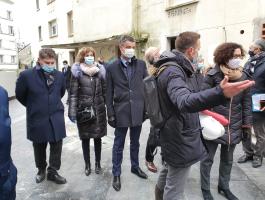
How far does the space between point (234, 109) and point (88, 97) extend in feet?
6.39

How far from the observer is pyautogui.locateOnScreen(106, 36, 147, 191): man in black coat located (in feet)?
13.6

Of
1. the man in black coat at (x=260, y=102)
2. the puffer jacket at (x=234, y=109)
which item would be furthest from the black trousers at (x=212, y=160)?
the man in black coat at (x=260, y=102)

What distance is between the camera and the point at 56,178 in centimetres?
436

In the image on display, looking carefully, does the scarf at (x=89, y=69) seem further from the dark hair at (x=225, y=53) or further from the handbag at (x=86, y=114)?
the dark hair at (x=225, y=53)

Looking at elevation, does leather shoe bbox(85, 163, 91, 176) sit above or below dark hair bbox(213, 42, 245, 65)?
below

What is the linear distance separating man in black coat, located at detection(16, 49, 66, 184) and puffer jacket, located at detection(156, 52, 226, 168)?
1.95 metres

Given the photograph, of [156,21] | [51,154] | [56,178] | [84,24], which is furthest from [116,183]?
[84,24]

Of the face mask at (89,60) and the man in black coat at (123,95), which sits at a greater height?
the face mask at (89,60)

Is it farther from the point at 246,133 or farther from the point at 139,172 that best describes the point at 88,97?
the point at 246,133

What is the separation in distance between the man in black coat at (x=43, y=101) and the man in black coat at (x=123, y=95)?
70 cm

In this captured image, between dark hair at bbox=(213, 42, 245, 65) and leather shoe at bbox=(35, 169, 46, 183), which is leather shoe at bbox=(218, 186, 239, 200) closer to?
dark hair at bbox=(213, 42, 245, 65)

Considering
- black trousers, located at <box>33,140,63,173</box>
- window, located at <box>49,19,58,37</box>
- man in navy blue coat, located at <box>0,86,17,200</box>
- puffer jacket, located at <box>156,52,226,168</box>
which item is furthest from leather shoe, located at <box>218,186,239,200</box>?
window, located at <box>49,19,58,37</box>

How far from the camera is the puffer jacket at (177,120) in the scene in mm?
2398

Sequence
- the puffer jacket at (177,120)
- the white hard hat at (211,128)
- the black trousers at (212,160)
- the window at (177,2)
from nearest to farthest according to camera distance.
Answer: the puffer jacket at (177,120) → the white hard hat at (211,128) → the black trousers at (212,160) → the window at (177,2)
